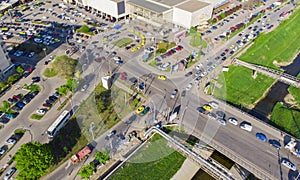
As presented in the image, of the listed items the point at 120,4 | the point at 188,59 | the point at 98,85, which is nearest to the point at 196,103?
the point at 188,59

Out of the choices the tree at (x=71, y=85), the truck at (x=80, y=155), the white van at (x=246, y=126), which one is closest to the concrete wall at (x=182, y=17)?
the tree at (x=71, y=85)

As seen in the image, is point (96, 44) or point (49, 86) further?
point (96, 44)

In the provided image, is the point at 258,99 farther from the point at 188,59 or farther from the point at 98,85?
the point at 98,85

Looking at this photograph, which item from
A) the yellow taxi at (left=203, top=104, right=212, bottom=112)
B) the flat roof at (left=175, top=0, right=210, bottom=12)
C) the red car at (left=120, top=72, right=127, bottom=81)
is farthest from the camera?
the flat roof at (left=175, top=0, right=210, bottom=12)

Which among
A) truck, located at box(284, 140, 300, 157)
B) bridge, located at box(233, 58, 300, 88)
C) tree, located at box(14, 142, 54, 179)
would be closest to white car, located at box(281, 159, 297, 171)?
truck, located at box(284, 140, 300, 157)

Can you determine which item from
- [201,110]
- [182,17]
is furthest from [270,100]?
[182,17]

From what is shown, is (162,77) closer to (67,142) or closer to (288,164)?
(67,142)

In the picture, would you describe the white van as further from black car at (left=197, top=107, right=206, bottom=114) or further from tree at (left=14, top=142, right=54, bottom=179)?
tree at (left=14, top=142, right=54, bottom=179)
